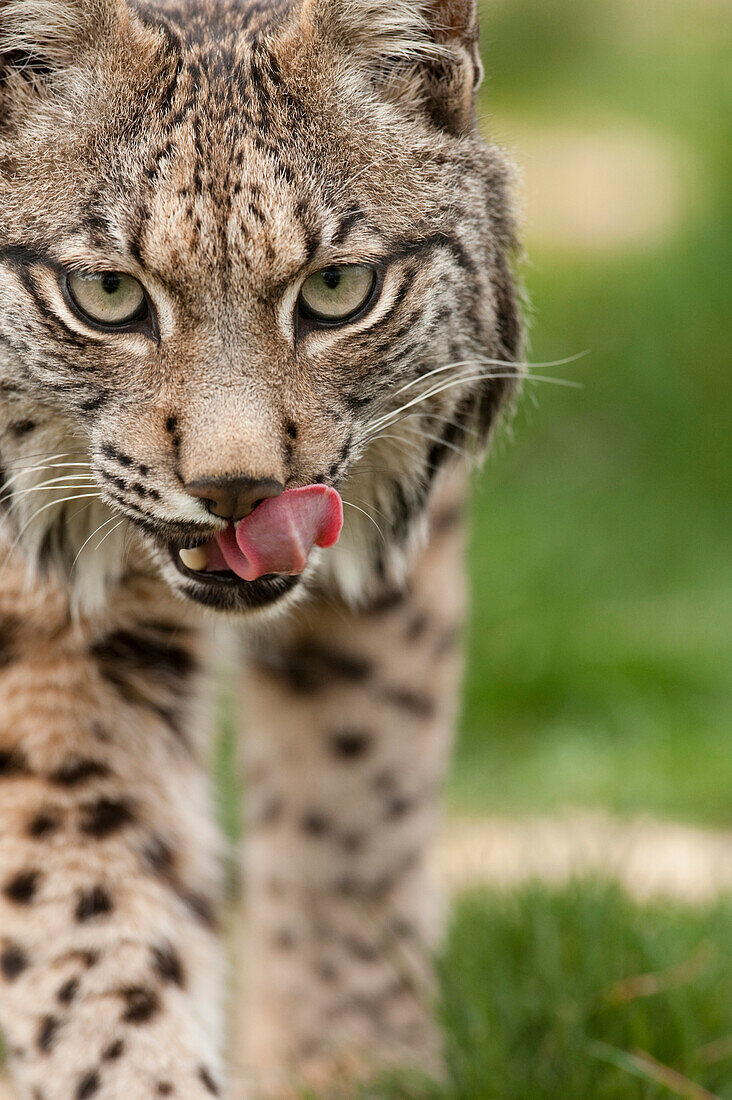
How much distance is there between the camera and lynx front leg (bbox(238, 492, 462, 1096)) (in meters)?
3.55

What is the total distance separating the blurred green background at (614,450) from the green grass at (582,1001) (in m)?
1.39

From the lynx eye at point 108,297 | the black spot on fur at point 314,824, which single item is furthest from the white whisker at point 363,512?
the black spot on fur at point 314,824

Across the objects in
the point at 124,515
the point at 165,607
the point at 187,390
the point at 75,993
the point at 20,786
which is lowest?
the point at 75,993

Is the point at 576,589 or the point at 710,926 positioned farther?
the point at 576,589

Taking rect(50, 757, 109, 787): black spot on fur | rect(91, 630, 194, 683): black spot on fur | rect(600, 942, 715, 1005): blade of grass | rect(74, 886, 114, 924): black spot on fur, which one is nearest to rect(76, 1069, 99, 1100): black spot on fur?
rect(74, 886, 114, 924): black spot on fur

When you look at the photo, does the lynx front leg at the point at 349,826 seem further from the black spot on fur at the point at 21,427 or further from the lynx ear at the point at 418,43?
the lynx ear at the point at 418,43

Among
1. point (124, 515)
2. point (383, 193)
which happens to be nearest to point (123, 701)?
point (124, 515)

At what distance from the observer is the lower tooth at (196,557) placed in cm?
242

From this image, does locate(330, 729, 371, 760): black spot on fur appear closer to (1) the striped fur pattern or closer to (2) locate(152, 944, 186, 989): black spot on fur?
(1) the striped fur pattern

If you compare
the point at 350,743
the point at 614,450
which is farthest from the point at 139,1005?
the point at 614,450

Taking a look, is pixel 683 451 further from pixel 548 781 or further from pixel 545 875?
pixel 545 875

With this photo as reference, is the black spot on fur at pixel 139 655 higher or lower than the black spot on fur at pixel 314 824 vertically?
higher

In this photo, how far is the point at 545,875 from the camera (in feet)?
13.2

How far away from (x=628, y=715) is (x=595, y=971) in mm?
2901
